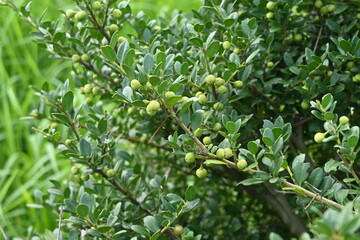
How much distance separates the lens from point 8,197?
2518mm

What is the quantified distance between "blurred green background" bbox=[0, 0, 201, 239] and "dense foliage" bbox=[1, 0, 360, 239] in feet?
3.09

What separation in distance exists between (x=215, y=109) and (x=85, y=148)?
10.0 inches

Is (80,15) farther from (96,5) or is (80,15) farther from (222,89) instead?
(222,89)

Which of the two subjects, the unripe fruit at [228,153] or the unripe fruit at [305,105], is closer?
the unripe fruit at [228,153]

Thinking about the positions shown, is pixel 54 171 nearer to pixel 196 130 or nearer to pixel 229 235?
pixel 229 235

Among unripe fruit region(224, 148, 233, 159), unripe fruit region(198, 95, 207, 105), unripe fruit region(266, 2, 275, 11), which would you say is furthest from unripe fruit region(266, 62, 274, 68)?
unripe fruit region(224, 148, 233, 159)

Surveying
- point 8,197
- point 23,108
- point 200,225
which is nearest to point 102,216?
point 200,225

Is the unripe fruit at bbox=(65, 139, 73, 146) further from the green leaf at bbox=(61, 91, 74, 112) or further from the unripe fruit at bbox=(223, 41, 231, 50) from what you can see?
the unripe fruit at bbox=(223, 41, 231, 50)

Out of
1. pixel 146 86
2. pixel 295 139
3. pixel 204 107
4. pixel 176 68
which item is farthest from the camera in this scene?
pixel 295 139

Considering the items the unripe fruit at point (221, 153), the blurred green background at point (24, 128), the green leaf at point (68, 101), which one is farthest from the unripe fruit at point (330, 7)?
the blurred green background at point (24, 128)

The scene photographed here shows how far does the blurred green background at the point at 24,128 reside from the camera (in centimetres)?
238

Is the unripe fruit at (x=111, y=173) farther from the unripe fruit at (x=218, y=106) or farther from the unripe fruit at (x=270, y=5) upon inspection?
the unripe fruit at (x=270, y=5)

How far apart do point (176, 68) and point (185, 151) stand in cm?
16

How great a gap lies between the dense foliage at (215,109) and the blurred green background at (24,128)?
0.94m
